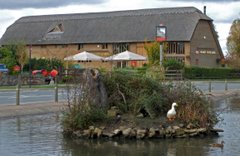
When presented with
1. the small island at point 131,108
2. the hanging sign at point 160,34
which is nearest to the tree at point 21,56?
the hanging sign at point 160,34

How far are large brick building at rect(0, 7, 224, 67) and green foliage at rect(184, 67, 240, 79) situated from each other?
34.1 feet

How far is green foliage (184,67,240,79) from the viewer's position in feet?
254

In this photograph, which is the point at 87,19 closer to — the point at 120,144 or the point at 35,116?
the point at 35,116

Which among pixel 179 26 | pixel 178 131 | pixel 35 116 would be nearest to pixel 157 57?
pixel 179 26

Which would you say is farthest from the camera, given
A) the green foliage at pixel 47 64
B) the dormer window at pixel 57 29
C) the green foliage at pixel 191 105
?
the dormer window at pixel 57 29

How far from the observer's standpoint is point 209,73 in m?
82.4

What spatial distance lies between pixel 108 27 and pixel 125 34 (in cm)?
431

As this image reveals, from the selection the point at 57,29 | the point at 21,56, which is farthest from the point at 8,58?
the point at 57,29

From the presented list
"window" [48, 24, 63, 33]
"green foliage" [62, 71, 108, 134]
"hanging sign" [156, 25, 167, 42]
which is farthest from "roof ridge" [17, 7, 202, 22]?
"green foliage" [62, 71, 108, 134]

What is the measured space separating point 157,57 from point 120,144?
6520 cm

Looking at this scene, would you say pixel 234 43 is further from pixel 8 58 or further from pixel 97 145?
pixel 97 145

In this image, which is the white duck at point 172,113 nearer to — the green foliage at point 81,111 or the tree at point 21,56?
the green foliage at point 81,111

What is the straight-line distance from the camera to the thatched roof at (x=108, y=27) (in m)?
97.4

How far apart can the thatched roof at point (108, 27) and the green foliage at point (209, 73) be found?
10694 millimetres
